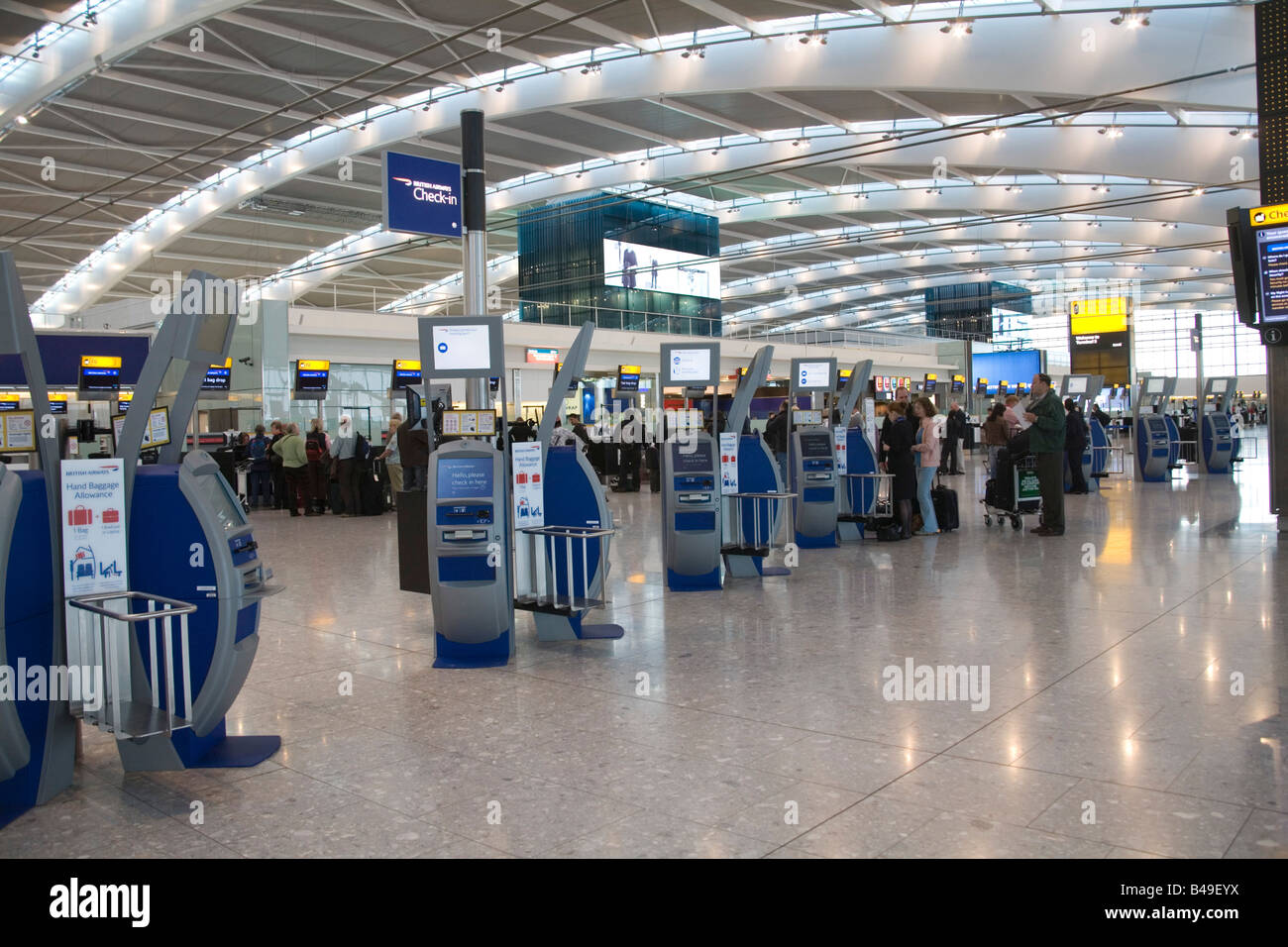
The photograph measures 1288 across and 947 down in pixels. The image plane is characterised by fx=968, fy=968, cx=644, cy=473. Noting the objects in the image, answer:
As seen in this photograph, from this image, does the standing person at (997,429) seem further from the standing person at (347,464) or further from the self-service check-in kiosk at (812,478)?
the standing person at (347,464)

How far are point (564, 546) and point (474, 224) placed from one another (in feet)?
9.36

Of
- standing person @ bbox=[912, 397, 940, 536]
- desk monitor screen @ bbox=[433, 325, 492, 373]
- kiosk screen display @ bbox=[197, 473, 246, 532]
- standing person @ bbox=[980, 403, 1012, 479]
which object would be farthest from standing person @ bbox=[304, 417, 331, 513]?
kiosk screen display @ bbox=[197, 473, 246, 532]

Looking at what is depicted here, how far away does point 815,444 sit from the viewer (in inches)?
370

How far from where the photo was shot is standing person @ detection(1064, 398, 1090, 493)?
13.7m

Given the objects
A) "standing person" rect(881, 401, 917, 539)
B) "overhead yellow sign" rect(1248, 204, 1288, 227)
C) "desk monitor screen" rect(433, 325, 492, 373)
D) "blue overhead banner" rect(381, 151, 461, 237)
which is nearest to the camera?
"desk monitor screen" rect(433, 325, 492, 373)

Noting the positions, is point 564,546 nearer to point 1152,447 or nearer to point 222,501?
point 222,501

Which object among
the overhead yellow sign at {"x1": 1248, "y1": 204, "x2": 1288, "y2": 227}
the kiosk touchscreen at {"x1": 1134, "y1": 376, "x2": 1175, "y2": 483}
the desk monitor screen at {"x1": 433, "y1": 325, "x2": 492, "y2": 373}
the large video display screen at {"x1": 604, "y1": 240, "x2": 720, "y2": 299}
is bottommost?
the kiosk touchscreen at {"x1": 1134, "y1": 376, "x2": 1175, "y2": 483}

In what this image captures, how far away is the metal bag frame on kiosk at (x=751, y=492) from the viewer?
314 inches

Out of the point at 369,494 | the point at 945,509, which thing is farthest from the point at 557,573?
the point at 369,494

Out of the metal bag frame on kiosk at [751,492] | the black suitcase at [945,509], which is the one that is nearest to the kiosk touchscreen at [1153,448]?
the black suitcase at [945,509]

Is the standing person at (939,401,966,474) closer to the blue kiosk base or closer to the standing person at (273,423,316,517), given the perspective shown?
the standing person at (273,423,316,517)

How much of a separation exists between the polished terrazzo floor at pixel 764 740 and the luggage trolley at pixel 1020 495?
3.50m

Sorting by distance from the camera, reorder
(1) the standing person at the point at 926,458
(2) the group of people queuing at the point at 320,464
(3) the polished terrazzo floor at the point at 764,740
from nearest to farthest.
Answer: (3) the polished terrazzo floor at the point at 764,740, (1) the standing person at the point at 926,458, (2) the group of people queuing at the point at 320,464

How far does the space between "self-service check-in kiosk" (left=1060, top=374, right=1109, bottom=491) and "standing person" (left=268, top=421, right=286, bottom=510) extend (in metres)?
12.5
